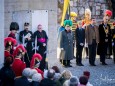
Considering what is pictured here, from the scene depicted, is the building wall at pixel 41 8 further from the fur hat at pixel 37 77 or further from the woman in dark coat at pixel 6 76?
the fur hat at pixel 37 77

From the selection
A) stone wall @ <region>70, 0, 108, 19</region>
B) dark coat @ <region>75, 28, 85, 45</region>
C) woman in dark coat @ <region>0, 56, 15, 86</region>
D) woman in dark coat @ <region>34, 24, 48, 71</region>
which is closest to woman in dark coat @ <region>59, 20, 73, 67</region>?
dark coat @ <region>75, 28, 85, 45</region>

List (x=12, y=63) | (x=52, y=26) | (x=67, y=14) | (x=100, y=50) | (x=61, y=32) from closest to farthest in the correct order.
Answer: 1. (x=12, y=63)
2. (x=52, y=26)
3. (x=61, y=32)
4. (x=100, y=50)
5. (x=67, y=14)

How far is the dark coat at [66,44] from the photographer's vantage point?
1349 centimetres

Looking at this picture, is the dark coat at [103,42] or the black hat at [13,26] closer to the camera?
the black hat at [13,26]

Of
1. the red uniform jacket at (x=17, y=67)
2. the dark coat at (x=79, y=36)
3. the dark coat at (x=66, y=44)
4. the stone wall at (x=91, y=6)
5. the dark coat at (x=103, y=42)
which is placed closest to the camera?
the red uniform jacket at (x=17, y=67)

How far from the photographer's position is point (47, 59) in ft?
40.5

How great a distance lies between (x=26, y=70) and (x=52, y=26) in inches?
177

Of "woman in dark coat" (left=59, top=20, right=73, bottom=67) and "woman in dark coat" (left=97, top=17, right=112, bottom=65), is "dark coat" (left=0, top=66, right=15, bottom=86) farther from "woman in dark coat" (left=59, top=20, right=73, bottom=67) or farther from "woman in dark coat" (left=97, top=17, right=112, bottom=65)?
"woman in dark coat" (left=97, top=17, right=112, bottom=65)

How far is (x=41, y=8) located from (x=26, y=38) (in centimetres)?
107

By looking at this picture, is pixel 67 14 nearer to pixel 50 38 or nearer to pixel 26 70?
pixel 50 38

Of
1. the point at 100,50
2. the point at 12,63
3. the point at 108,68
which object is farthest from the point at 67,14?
the point at 12,63

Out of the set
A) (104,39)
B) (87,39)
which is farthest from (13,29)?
(104,39)

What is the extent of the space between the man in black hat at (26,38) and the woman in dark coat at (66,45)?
1978 millimetres

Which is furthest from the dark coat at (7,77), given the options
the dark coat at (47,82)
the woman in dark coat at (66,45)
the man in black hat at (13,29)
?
the woman in dark coat at (66,45)
